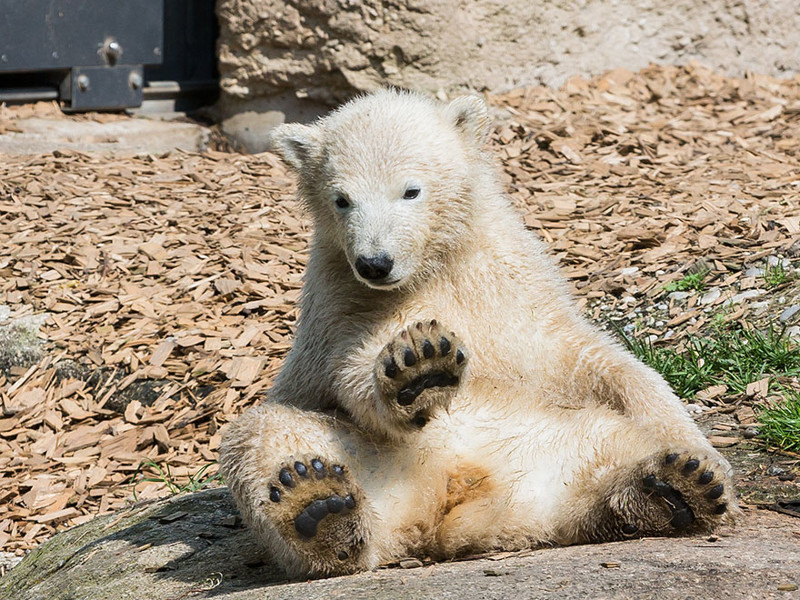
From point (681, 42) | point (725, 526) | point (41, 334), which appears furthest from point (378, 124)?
point (681, 42)

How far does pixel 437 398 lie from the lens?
2.86 meters

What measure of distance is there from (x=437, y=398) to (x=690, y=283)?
8.81 ft

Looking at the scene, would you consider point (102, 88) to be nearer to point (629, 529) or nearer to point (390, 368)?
point (390, 368)

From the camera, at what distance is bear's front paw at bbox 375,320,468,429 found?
2.76m

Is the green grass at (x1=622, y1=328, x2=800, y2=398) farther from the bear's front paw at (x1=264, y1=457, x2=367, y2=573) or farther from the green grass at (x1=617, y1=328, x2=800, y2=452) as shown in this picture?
the bear's front paw at (x1=264, y1=457, x2=367, y2=573)

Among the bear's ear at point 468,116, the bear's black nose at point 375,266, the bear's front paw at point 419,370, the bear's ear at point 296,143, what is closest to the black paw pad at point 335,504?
the bear's front paw at point 419,370

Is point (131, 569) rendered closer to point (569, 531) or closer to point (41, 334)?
point (569, 531)

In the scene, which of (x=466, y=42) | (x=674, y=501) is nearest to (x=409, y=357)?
(x=674, y=501)

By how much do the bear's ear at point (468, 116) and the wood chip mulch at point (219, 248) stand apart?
1785 mm

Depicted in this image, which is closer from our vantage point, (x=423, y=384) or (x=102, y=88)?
(x=423, y=384)

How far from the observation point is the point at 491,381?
3.23 metres

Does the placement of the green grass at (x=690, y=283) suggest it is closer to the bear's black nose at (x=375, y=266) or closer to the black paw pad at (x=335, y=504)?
the bear's black nose at (x=375, y=266)

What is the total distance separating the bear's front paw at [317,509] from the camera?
9.12 ft

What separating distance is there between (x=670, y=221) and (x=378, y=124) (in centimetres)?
295
